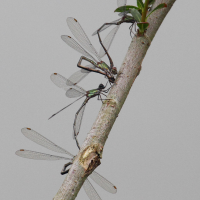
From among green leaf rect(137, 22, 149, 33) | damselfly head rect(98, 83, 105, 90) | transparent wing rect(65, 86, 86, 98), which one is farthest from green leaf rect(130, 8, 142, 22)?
transparent wing rect(65, 86, 86, 98)

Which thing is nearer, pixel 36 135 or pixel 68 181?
pixel 68 181

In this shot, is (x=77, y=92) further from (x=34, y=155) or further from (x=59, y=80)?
(x=34, y=155)

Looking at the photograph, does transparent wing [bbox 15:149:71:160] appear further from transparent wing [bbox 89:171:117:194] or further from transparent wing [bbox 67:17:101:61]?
transparent wing [bbox 67:17:101:61]

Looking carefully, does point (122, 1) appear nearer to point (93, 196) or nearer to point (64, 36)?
point (64, 36)

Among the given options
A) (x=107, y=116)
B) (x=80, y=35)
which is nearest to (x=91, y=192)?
(x=107, y=116)

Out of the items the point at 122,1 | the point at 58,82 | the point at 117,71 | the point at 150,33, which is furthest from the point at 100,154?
the point at 122,1

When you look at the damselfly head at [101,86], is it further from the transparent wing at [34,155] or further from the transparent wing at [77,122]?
the transparent wing at [34,155]

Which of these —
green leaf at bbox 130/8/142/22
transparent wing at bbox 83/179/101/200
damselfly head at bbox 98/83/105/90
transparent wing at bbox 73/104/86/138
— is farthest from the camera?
transparent wing at bbox 83/179/101/200
